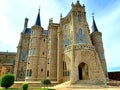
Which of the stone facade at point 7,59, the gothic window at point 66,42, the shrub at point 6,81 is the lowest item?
the shrub at point 6,81

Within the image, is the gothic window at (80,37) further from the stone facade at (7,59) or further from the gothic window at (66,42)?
the stone facade at (7,59)

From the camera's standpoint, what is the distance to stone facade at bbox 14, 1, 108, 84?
27.5 metres

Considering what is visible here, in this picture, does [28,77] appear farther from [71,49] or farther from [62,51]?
[71,49]

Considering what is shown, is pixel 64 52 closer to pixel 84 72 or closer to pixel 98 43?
pixel 84 72

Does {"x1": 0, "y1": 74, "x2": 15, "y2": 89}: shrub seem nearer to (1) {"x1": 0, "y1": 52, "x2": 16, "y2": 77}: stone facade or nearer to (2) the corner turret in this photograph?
(1) {"x1": 0, "y1": 52, "x2": 16, "y2": 77}: stone facade

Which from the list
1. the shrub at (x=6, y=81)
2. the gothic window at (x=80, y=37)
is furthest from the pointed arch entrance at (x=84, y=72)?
the shrub at (x=6, y=81)

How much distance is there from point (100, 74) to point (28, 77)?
65.2 feet

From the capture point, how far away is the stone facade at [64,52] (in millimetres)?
27500

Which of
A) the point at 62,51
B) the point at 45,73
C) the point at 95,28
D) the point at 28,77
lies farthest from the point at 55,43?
the point at 95,28

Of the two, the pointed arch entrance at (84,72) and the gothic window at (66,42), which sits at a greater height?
the gothic window at (66,42)

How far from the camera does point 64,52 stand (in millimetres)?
31906

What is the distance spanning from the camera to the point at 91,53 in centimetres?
2795

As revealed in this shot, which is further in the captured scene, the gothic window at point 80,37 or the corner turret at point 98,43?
the corner turret at point 98,43

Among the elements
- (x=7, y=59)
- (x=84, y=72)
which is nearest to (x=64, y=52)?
(x=84, y=72)
